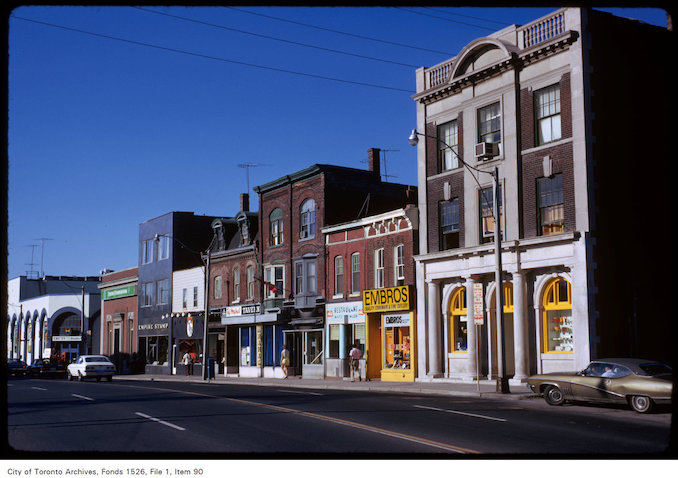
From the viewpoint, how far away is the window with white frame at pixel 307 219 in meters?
46.6

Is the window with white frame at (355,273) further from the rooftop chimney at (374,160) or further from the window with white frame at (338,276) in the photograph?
the rooftop chimney at (374,160)

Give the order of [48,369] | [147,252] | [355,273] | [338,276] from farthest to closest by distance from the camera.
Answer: [147,252]
[48,369]
[338,276]
[355,273]

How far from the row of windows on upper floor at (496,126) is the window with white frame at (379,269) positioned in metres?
6.34

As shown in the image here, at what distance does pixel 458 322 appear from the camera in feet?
115

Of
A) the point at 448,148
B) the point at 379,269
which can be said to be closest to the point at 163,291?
the point at 379,269

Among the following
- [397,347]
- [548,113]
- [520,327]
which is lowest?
[397,347]

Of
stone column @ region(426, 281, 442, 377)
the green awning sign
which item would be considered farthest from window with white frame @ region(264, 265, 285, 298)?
the green awning sign

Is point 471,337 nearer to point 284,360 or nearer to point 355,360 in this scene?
point 355,360

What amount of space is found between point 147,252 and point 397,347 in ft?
120

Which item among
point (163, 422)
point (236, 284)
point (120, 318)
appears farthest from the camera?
point (120, 318)

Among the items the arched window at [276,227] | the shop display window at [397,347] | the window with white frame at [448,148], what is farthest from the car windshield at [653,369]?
the arched window at [276,227]

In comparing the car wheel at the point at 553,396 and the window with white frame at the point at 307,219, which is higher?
the window with white frame at the point at 307,219

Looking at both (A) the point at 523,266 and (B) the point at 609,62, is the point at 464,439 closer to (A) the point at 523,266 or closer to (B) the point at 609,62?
(A) the point at 523,266

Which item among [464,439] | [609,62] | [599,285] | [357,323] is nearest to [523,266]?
[599,285]
